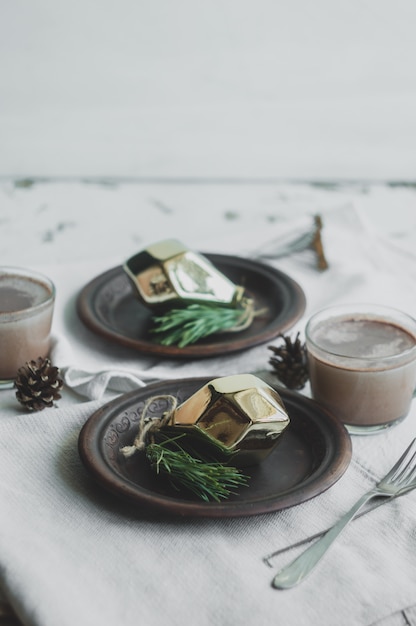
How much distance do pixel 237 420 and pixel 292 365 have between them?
0.30 m

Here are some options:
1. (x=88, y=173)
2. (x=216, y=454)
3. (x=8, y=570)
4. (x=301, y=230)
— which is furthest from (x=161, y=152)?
(x=8, y=570)

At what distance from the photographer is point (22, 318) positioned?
1.35 metres

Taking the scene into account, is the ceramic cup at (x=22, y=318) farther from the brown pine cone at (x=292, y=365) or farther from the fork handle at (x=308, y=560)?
the fork handle at (x=308, y=560)

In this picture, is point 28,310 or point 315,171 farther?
point 315,171

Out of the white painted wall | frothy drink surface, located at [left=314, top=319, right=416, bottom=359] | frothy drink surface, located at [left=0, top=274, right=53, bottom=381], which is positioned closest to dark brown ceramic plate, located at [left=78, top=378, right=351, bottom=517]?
frothy drink surface, located at [left=314, top=319, right=416, bottom=359]

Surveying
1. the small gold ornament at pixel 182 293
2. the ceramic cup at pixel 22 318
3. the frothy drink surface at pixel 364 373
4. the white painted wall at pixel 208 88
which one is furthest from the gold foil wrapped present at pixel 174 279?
the white painted wall at pixel 208 88

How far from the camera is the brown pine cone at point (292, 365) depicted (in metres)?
1.35

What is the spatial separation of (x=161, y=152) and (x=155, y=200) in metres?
Answer: 0.35

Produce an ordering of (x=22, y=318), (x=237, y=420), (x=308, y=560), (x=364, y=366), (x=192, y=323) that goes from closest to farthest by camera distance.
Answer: (x=308, y=560) → (x=237, y=420) → (x=364, y=366) → (x=22, y=318) → (x=192, y=323)

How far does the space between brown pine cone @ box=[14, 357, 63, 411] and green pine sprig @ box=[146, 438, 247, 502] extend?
25cm

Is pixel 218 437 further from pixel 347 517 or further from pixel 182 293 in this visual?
pixel 182 293

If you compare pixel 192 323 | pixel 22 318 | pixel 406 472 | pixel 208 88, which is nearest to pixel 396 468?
pixel 406 472

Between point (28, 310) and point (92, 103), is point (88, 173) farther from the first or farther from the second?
point (28, 310)

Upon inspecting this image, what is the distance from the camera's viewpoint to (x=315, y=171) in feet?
8.68
